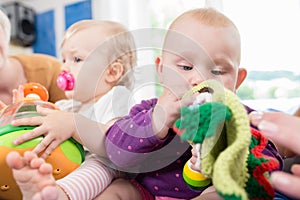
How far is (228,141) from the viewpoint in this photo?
1.66ft

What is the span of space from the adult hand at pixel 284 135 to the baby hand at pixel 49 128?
0.45 metres

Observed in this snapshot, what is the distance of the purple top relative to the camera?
0.73m

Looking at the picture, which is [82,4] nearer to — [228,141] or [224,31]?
[224,31]

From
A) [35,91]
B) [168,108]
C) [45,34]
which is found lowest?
[45,34]

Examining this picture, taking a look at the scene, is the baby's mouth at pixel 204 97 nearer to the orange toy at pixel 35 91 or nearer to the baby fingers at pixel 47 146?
the baby fingers at pixel 47 146

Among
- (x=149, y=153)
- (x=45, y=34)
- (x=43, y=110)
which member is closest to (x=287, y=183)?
(x=149, y=153)

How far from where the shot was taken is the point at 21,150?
73 centimetres

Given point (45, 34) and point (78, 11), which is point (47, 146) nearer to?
point (78, 11)

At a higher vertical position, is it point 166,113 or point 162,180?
point 166,113

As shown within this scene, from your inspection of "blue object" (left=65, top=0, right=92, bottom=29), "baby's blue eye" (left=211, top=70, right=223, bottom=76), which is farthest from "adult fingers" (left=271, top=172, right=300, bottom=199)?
"blue object" (left=65, top=0, right=92, bottom=29)

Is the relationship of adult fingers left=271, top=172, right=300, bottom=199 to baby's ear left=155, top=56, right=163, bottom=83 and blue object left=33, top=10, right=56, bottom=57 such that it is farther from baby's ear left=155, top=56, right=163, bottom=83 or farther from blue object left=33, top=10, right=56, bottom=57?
blue object left=33, top=10, right=56, bottom=57

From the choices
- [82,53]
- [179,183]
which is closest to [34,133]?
[179,183]

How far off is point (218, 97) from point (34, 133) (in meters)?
0.42

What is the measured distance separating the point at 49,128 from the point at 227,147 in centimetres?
44
